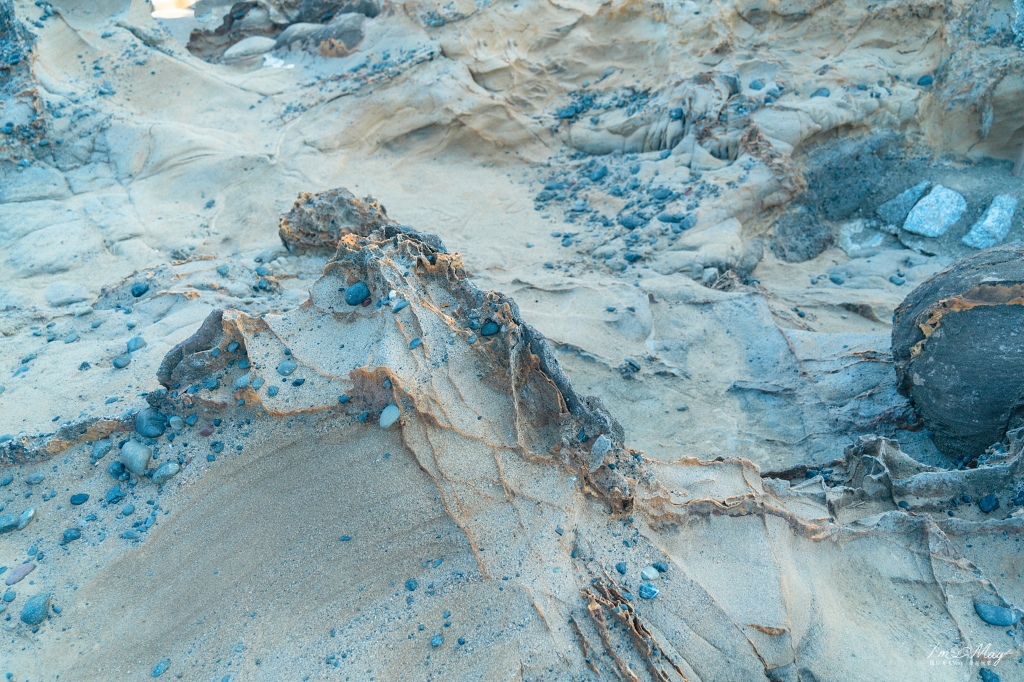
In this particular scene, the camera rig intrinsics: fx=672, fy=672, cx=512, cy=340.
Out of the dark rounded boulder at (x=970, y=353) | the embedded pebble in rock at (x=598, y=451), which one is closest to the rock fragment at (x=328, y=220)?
the embedded pebble in rock at (x=598, y=451)

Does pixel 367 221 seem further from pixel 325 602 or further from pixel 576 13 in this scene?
pixel 576 13

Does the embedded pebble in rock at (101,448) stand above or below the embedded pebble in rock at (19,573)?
above

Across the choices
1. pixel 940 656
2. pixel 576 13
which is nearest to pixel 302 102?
pixel 576 13

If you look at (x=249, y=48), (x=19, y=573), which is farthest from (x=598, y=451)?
(x=249, y=48)

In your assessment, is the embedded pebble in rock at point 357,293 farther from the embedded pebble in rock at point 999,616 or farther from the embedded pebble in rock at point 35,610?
the embedded pebble in rock at point 999,616

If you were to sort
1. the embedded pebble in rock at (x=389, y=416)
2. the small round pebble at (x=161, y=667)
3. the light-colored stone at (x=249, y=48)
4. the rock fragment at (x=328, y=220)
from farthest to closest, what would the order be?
the light-colored stone at (x=249, y=48)
the rock fragment at (x=328, y=220)
the embedded pebble in rock at (x=389, y=416)
the small round pebble at (x=161, y=667)

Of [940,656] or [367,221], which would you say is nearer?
[940,656]
